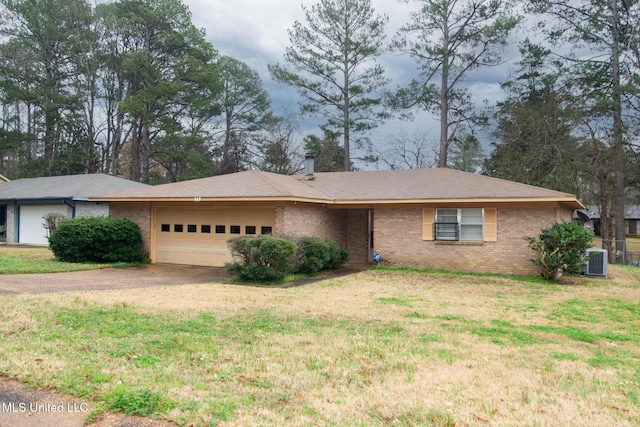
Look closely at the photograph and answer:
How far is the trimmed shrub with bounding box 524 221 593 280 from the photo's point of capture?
1233cm

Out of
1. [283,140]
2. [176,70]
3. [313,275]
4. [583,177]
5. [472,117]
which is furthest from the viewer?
[283,140]

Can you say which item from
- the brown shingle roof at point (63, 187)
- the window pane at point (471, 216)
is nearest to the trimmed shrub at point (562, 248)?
the window pane at point (471, 216)

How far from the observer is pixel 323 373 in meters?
4.60

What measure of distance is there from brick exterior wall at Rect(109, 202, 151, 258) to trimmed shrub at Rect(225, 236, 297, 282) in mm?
5645

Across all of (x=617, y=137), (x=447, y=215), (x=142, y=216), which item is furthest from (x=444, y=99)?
(x=142, y=216)

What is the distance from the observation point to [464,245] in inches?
567

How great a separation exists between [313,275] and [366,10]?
855 inches

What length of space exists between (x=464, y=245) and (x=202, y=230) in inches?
338

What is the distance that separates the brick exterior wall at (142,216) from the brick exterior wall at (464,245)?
7.94 meters

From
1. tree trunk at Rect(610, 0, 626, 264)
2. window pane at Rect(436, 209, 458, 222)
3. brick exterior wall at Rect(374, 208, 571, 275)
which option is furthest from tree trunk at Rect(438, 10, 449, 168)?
window pane at Rect(436, 209, 458, 222)

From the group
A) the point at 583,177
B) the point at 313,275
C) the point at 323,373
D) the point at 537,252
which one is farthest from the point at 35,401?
the point at 583,177

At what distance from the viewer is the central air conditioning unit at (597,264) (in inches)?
541

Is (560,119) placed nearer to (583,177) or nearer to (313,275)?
(583,177)

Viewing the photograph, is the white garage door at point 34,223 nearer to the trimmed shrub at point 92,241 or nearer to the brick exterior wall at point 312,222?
the trimmed shrub at point 92,241
